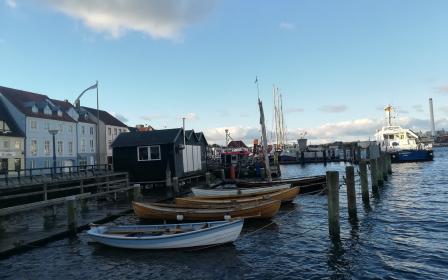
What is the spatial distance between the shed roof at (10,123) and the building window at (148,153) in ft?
82.5

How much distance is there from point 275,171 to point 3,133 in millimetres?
36545

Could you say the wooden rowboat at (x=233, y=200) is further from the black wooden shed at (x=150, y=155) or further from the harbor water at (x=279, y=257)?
the black wooden shed at (x=150, y=155)

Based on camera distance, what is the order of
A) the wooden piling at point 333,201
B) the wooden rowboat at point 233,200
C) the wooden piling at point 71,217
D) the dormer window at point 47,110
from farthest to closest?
the dormer window at point 47,110, the wooden rowboat at point 233,200, the wooden piling at point 71,217, the wooden piling at point 333,201

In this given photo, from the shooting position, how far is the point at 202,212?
1958cm

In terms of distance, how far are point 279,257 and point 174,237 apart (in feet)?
13.6

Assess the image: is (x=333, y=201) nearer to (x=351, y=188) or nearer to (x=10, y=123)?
(x=351, y=188)

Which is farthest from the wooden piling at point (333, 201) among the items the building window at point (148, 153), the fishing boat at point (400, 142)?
the fishing boat at point (400, 142)

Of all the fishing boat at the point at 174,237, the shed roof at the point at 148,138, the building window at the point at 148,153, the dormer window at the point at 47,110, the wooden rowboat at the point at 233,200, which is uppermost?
the dormer window at the point at 47,110

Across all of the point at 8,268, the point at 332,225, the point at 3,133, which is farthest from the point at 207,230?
the point at 3,133

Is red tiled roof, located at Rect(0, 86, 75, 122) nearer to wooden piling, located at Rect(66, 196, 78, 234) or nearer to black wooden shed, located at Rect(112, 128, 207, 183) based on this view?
black wooden shed, located at Rect(112, 128, 207, 183)

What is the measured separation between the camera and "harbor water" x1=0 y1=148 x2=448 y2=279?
1295 cm

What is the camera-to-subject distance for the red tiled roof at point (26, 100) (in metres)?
57.8

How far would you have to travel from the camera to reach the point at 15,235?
17891 mm

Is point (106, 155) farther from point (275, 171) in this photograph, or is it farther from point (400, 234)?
point (400, 234)
